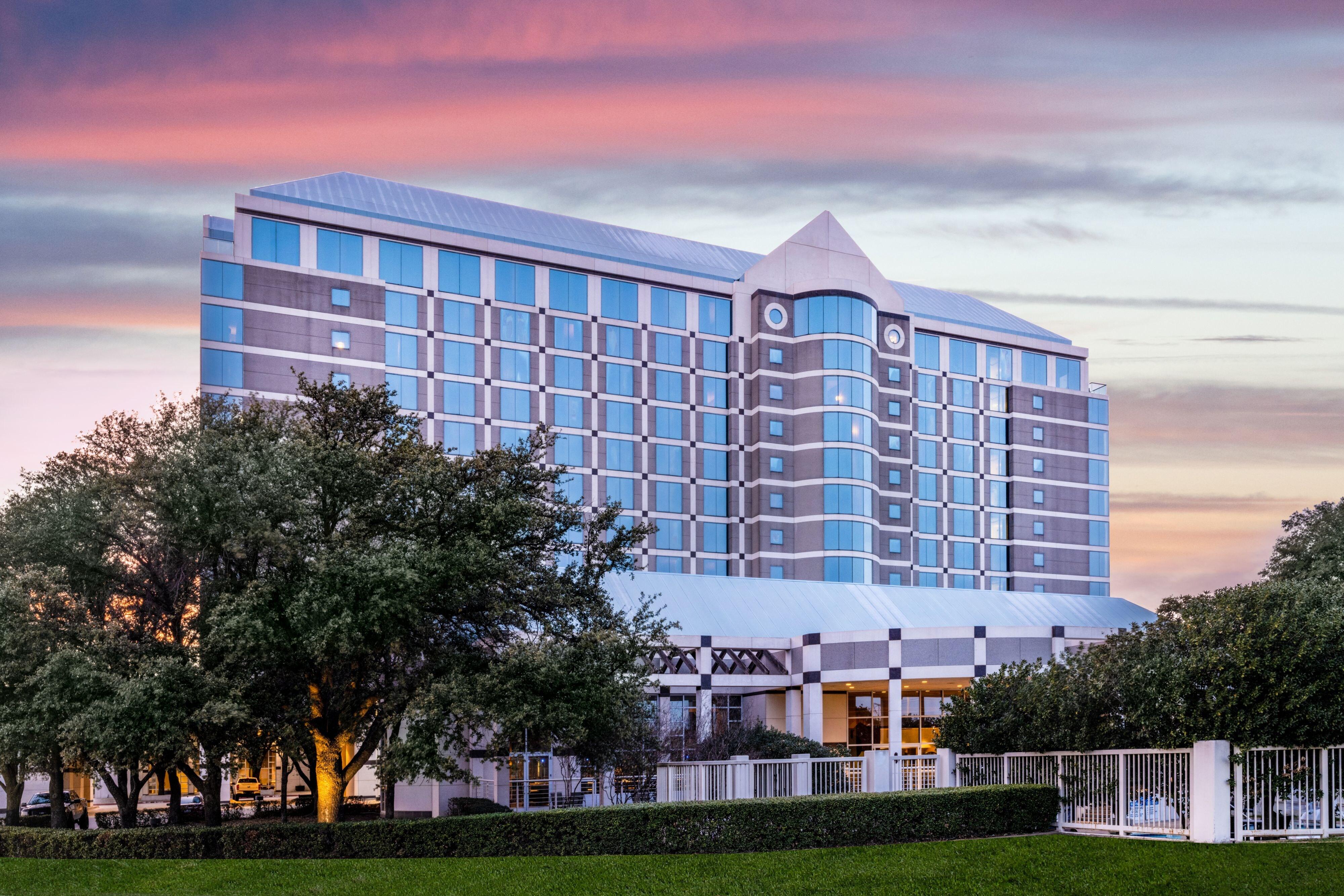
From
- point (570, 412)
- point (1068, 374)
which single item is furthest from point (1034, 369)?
point (570, 412)

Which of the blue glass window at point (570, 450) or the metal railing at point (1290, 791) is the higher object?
the blue glass window at point (570, 450)

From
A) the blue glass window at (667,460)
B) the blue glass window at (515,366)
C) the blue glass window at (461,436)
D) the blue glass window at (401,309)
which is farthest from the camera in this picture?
the blue glass window at (667,460)

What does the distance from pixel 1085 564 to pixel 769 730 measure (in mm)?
65817

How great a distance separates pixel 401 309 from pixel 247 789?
90.4 ft

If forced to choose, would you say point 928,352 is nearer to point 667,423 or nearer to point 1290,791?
point 667,423

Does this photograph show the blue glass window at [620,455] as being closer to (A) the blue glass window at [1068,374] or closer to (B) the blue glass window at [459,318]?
(B) the blue glass window at [459,318]

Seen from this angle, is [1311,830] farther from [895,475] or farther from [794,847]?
[895,475]

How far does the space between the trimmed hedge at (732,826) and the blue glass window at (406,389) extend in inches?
1924

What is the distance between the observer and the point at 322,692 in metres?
30.9

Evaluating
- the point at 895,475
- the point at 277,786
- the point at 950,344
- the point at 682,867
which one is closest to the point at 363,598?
the point at 682,867

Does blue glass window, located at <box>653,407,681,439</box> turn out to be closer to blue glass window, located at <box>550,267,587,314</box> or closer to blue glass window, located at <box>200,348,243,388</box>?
blue glass window, located at <box>550,267,587,314</box>

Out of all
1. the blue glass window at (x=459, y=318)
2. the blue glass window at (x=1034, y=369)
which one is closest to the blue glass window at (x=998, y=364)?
the blue glass window at (x=1034, y=369)

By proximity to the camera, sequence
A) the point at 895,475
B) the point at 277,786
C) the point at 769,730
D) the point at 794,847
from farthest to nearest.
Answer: the point at 895,475, the point at 277,786, the point at 769,730, the point at 794,847

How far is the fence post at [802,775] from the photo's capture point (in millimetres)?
29812
